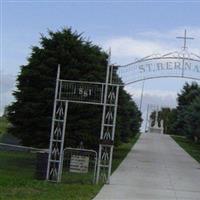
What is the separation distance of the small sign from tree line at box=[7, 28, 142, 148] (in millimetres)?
5570

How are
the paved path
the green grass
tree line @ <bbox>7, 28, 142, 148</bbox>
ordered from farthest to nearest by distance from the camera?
the green grass, tree line @ <bbox>7, 28, 142, 148</bbox>, the paved path

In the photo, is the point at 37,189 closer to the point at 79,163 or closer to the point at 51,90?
the point at 79,163

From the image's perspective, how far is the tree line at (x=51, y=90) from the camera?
80.4 feet

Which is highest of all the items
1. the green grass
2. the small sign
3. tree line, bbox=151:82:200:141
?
tree line, bbox=151:82:200:141

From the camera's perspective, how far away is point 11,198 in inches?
533

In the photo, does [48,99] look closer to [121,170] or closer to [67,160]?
[67,160]

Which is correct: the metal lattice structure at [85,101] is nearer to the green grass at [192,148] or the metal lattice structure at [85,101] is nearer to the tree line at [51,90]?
the tree line at [51,90]

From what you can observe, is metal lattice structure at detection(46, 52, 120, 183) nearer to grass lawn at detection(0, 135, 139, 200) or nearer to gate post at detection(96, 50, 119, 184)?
gate post at detection(96, 50, 119, 184)

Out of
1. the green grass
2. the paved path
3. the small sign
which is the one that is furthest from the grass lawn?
the green grass

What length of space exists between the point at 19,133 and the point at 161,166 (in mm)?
6592

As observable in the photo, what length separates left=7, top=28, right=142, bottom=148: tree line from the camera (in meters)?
24.5

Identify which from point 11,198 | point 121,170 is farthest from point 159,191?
point 121,170

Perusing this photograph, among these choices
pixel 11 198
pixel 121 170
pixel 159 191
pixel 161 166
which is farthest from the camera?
pixel 161 166

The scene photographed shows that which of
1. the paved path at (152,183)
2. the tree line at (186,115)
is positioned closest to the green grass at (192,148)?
the tree line at (186,115)
